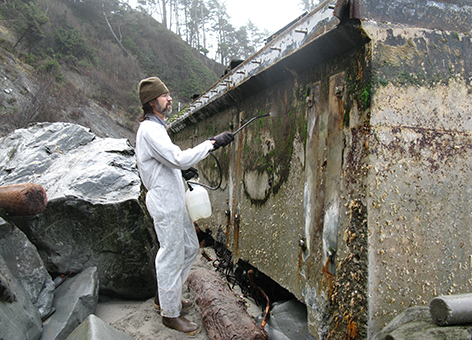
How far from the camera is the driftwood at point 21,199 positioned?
2.80 metres

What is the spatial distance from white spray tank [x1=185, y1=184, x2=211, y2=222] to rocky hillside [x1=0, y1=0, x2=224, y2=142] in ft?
32.6

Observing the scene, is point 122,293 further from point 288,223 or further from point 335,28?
point 335,28

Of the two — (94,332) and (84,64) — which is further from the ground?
(84,64)

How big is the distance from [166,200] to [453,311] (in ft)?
6.84

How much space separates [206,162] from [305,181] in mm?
3079

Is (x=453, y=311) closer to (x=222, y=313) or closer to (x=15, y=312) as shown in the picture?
(x=222, y=313)

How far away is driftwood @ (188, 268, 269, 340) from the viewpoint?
246 centimetres

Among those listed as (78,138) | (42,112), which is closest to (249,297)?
(78,138)

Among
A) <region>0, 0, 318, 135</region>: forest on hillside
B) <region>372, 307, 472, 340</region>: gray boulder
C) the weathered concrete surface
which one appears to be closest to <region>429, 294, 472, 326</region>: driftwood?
<region>372, 307, 472, 340</region>: gray boulder

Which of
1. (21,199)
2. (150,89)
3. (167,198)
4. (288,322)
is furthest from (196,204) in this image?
(21,199)

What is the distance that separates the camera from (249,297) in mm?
3549

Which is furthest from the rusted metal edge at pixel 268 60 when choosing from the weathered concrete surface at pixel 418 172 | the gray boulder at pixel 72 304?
the gray boulder at pixel 72 304

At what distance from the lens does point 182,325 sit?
2.78 meters

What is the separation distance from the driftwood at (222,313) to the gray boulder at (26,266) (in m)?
1.29
